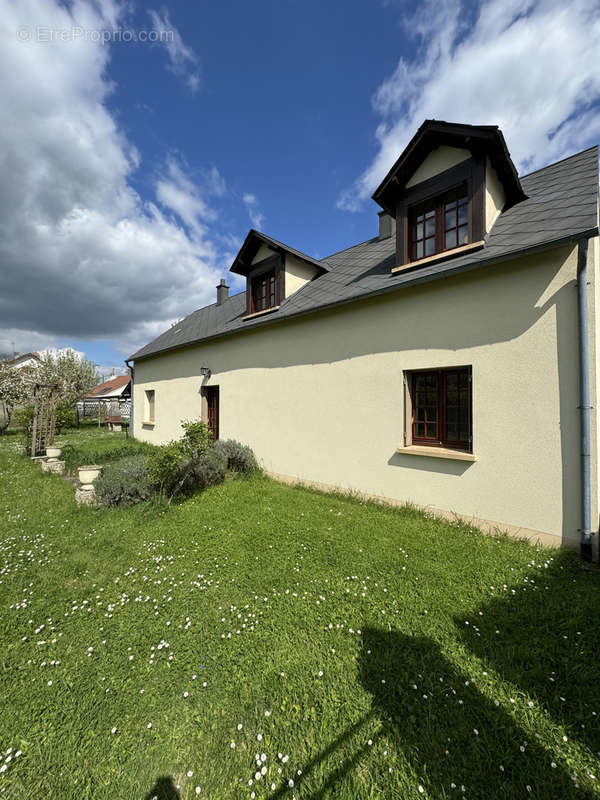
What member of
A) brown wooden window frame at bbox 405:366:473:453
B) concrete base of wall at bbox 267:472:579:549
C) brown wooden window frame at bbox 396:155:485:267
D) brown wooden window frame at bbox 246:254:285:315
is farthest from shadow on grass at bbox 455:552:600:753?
brown wooden window frame at bbox 246:254:285:315

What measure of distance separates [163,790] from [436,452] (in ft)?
14.8

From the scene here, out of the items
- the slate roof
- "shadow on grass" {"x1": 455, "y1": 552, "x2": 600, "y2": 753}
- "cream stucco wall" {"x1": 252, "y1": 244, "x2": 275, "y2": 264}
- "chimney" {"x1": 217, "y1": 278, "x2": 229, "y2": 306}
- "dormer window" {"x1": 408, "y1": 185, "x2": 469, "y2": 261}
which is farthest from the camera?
"chimney" {"x1": 217, "y1": 278, "x2": 229, "y2": 306}

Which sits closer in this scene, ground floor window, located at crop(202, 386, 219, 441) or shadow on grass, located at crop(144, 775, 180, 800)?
shadow on grass, located at crop(144, 775, 180, 800)

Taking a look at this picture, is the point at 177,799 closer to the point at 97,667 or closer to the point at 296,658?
the point at 296,658

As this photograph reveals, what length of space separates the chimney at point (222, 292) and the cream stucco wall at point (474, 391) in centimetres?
780

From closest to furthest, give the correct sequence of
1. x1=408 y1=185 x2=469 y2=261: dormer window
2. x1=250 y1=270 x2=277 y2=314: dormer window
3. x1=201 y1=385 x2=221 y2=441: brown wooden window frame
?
x1=408 y1=185 x2=469 y2=261: dormer window
x1=250 y1=270 x2=277 y2=314: dormer window
x1=201 y1=385 x2=221 y2=441: brown wooden window frame

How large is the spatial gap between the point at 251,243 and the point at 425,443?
699 cm

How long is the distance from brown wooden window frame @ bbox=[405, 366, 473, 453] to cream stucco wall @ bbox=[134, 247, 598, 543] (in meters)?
0.20

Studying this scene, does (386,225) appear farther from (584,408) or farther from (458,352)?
(584,408)

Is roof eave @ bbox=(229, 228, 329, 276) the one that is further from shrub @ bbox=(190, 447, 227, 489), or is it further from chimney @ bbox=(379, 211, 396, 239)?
shrub @ bbox=(190, 447, 227, 489)

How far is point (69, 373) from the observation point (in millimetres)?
22797

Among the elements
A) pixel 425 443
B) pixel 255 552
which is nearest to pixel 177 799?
pixel 255 552

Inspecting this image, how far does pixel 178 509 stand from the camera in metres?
5.64

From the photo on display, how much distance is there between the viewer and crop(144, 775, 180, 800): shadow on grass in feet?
5.44
